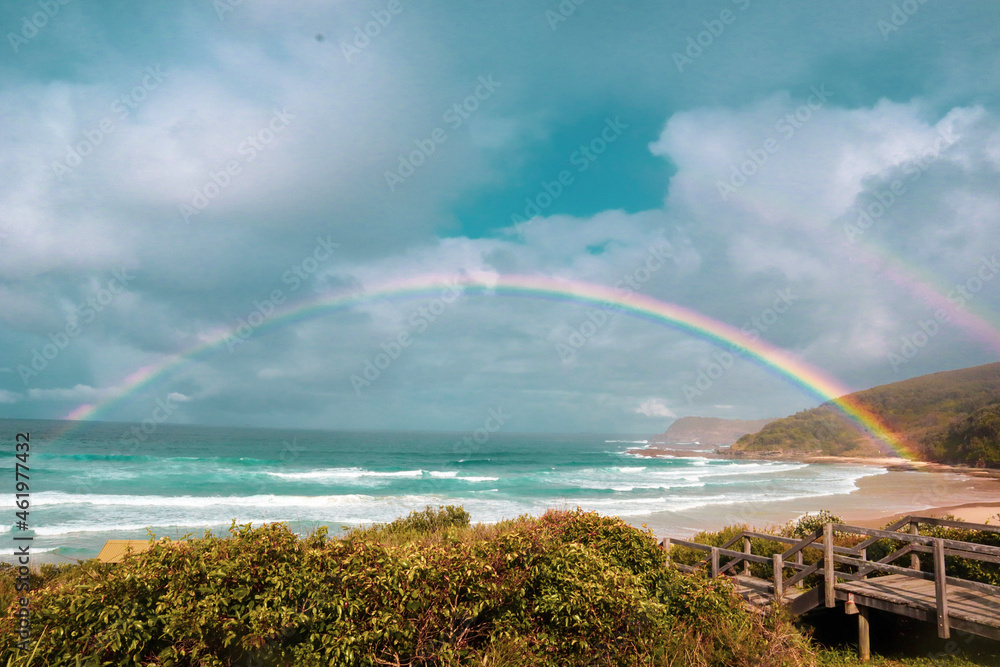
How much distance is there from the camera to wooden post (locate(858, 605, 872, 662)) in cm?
868

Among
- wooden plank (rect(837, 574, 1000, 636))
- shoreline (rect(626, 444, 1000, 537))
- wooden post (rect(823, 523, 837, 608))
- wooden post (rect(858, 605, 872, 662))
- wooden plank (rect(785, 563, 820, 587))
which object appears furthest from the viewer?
shoreline (rect(626, 444, 1000, 537))

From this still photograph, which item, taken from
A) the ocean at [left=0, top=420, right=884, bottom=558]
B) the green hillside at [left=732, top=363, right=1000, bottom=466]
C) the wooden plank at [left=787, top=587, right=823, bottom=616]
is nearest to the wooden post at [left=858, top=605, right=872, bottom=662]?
the wooden plank at [left=787, top=587, right=823, bottom=616]

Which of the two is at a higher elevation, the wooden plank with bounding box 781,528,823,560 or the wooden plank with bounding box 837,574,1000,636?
the wooden plank with bounding box 781,528,823,560

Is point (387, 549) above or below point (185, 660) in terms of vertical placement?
above

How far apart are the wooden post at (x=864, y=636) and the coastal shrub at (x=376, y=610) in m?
2.91

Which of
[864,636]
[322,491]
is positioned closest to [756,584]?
[864,636]

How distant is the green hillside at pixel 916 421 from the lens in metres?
78.0

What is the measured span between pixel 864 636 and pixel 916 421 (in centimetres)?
12374

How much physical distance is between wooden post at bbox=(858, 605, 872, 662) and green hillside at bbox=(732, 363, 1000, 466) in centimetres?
8062

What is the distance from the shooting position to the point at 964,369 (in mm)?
139750

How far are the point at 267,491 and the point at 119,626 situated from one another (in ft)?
136

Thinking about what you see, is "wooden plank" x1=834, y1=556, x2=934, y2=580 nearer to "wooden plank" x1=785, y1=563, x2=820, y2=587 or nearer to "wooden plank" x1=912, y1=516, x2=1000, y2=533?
"wooden plank" x1=785, y1=563, x2=820, y2=587

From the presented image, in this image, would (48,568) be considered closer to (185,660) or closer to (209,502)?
(185,660)

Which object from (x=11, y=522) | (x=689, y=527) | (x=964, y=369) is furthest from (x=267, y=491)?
(x=964, y=369)
